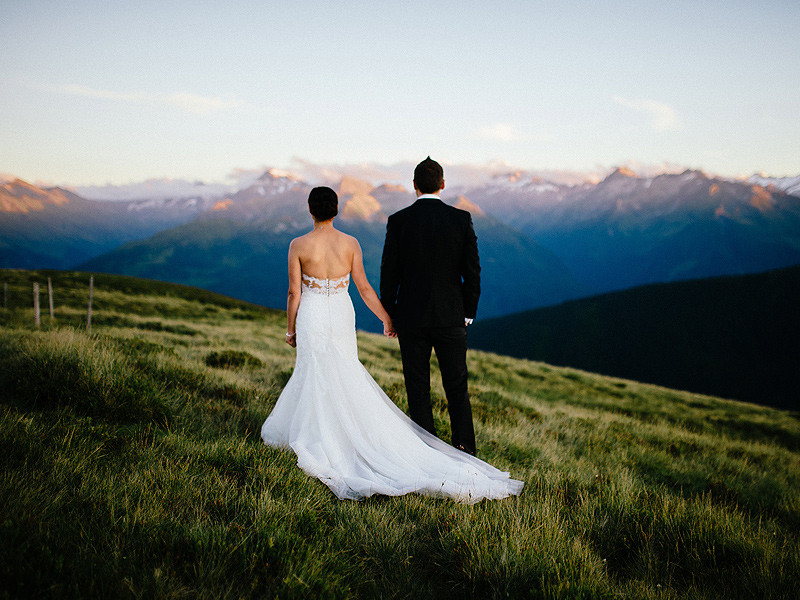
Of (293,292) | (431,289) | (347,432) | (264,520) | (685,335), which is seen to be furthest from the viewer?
(685,335)

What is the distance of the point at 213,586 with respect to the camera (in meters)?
2.42

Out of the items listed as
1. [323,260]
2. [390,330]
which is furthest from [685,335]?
[323,260]

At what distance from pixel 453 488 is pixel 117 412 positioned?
3.69 metres

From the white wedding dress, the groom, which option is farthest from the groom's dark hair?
the white wedding dress

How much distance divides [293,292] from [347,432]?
1.85 m

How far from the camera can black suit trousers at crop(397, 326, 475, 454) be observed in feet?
17.9

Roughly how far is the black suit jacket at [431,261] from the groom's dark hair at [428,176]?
14 cm

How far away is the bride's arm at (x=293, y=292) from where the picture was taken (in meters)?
5.30

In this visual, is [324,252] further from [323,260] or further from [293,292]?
[293,292]

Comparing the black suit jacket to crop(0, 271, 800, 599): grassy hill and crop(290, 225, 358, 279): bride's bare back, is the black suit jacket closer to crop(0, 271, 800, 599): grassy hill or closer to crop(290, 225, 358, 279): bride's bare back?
crop(290, 225, 358, 279): bride's bare back

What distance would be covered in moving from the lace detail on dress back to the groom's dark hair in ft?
5.11

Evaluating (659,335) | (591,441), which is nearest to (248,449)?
(591,441)

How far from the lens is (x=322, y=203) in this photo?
527 cm

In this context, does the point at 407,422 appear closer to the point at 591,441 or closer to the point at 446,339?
the point at 446,339
